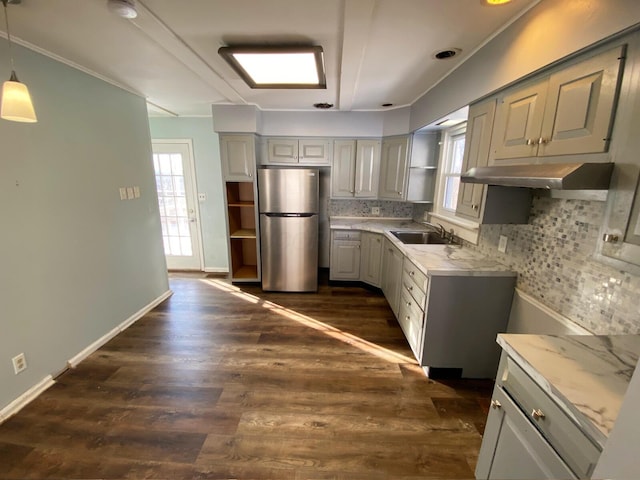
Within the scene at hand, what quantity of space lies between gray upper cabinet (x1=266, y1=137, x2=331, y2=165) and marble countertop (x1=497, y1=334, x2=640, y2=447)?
10.2 ft

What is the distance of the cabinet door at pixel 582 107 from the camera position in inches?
39.5

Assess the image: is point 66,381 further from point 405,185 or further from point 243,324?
point 405,185

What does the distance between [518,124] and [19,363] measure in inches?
138

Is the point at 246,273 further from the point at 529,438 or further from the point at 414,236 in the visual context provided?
the point at 529,438

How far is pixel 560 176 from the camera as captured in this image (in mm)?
1015

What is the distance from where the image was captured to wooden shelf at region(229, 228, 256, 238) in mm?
3730

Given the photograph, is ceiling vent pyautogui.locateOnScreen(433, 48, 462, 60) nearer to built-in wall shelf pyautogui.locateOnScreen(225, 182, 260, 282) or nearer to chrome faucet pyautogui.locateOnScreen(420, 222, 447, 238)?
chrome faucet pyautogui.locateOnScreen(420, 222, 447, 238)

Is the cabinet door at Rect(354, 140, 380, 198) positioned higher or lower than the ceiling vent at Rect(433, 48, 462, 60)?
lower

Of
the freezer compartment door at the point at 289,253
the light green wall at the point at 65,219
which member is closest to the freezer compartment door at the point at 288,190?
the freezer compartment door at the point at 289,253

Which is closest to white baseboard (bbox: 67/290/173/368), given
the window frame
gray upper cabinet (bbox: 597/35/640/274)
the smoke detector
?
the smoke detector

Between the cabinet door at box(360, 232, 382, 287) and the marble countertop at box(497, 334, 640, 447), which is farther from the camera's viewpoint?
the cabinet door at box(360, 232, 382, 287)

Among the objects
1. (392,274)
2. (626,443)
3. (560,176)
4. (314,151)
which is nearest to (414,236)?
(392,274)

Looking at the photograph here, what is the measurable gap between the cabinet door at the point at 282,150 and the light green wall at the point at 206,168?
90 cm

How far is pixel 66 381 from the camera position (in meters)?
2.04
